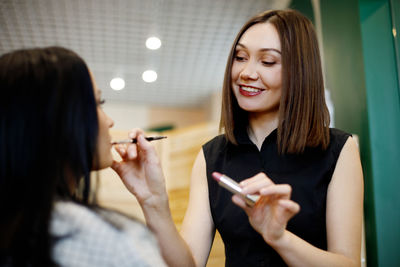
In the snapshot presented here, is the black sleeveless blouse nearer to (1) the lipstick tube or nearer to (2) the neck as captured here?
(2) the neck

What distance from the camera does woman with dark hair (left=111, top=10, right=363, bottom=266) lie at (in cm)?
99

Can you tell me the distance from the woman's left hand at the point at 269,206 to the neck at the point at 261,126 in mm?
361

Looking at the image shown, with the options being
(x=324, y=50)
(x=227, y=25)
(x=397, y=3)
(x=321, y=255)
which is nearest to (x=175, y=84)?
(x=227, y=25)

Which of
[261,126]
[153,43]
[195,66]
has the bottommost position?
[261,126]

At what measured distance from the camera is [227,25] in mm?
3594

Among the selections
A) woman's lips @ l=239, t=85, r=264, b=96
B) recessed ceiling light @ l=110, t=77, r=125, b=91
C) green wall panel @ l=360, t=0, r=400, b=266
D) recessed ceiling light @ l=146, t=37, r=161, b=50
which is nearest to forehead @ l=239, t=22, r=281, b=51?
woman's lips @ l=239, t=85, r=264, b=96

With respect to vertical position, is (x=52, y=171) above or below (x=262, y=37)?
below

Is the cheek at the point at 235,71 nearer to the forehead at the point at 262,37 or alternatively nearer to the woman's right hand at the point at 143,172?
the forehead at the point at 262,37

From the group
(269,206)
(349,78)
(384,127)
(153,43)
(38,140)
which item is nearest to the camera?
(38,140)

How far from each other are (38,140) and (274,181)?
0.63 m

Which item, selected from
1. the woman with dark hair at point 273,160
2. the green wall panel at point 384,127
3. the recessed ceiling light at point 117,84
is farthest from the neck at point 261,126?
the recessed ceiling light at point 117,84

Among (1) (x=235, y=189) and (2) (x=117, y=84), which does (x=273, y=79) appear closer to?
(1) (x=235, y=189)

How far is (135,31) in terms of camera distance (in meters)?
3.67

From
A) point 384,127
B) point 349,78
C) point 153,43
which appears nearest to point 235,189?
point 384,127
